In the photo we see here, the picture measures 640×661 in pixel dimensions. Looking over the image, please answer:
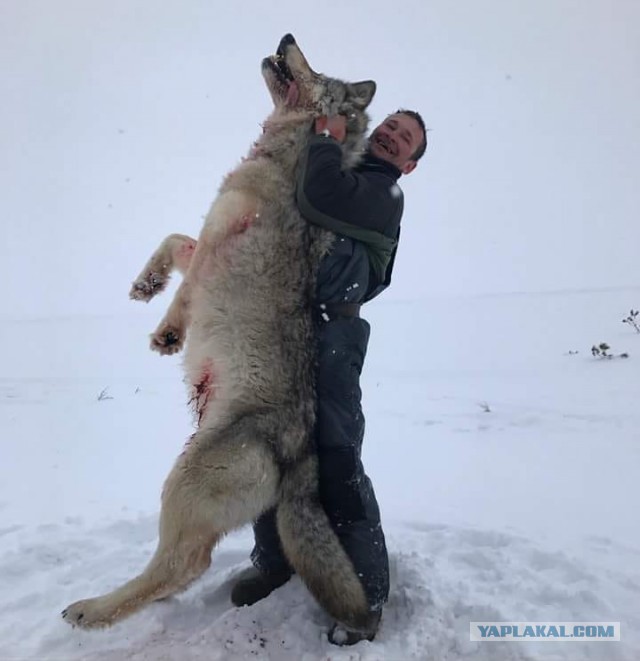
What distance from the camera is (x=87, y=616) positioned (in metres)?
2.38

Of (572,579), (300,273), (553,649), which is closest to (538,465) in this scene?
(572,579)

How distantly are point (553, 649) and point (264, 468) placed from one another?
146 cm

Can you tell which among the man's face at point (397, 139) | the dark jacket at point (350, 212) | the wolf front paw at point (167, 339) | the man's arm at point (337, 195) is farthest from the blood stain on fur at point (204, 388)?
the man's face at point (397, 139)

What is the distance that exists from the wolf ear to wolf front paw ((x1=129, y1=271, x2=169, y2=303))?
4.82 feet

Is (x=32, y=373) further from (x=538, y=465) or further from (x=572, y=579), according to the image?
(x=572, y=579)

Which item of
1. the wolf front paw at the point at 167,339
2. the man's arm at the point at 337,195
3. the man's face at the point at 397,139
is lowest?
the wolf front paw at the point at 167,339

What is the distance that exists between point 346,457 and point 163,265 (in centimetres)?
152

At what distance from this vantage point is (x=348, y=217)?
264cm

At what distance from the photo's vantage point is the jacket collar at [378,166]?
2912 mm

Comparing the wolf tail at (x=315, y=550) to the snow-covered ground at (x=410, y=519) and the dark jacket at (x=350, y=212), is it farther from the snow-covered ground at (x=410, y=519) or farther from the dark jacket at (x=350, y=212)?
the dark jacket at (x=350, y=212)

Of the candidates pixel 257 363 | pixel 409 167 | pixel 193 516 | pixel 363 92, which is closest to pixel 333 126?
pixel 363 92

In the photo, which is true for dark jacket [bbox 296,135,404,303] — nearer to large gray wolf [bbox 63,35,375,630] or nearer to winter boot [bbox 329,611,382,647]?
large gray wolf [bbox 63,35,375,630]

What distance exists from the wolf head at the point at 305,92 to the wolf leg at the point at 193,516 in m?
1.68

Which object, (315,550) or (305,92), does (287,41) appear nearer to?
(305,92)
